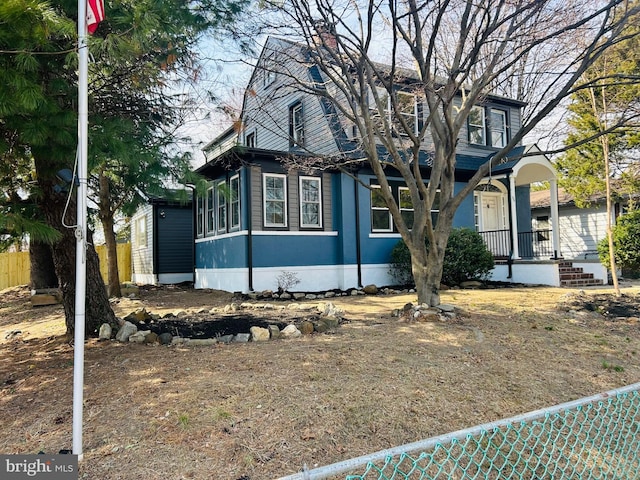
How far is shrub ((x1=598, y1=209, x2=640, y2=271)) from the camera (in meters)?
12.5

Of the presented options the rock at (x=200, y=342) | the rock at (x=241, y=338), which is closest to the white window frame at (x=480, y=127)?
the rock at (x=241, y=338)

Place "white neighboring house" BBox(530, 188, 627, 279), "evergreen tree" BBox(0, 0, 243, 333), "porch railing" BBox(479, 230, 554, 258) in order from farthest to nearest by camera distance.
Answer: "white neighboring house" BBox(530, 188, 627, 279)
"porch railing" BBox(479, 230, 554, 258)
"evergreen tree" BBox(0, 0, 243, 333)

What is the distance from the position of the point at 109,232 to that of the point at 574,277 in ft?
43.1

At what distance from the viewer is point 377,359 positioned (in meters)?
4.75

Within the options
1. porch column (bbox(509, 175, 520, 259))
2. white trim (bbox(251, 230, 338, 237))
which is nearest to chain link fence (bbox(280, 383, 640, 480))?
white trim (bbox(251, 230, 338, 237))

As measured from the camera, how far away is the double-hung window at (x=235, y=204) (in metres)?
11.5

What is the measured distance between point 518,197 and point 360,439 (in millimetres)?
15341

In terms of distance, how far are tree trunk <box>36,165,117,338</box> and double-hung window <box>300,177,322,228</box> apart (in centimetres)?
645

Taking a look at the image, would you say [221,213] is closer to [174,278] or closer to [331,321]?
[174,278]

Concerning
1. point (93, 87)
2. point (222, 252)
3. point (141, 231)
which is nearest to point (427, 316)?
point (93, 87)

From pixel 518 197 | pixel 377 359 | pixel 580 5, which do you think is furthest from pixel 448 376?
pixel 518 197

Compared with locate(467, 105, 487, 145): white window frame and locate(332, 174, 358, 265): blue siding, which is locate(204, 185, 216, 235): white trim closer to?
locate(332, 174, 358, 265): blue siding

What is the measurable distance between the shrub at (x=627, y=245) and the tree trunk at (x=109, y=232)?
13.7 meters

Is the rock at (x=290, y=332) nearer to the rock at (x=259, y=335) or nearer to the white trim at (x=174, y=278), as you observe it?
the rock at (x=259, y=335)
